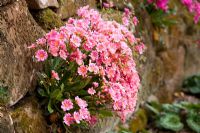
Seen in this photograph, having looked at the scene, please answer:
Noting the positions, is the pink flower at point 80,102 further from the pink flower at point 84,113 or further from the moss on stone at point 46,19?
the moss on stone at point 46,19

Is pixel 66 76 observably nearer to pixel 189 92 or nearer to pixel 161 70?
pixel 161 70

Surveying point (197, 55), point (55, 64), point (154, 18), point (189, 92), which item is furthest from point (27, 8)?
point (197, 55)

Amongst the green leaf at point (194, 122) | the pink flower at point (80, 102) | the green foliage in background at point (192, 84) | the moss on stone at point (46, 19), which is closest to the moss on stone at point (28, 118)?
the pink flower at point (80, 102)

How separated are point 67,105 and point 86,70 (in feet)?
1.07

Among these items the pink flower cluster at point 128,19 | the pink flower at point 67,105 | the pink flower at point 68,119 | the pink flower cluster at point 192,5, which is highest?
the pink flower cluster at point 192,5

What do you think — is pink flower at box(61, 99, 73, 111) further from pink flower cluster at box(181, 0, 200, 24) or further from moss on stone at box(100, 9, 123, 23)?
pink flower cluster at box(181, 0, 200, 24)

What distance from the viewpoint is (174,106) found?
6.75 meters

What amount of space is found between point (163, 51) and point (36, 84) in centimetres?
363

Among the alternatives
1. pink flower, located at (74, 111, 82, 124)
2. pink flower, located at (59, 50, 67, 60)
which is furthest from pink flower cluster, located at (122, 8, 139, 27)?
pink flower, located at (74, 111, 82, 124)

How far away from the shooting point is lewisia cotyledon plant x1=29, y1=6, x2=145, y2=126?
12.6 feet

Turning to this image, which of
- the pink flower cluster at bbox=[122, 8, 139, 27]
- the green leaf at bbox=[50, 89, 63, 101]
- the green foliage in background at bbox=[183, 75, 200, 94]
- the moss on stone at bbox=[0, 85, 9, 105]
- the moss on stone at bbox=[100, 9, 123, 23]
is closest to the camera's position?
the moss on stone at bbox=[0, 85, 9, 105]

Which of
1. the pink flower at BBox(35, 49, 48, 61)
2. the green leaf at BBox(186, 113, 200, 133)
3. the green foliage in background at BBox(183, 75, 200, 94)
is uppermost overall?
the pink flower at BBox(35, 49, 48, 61)

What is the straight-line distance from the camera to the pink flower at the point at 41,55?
12.2 ft

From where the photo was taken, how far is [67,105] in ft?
12.6
